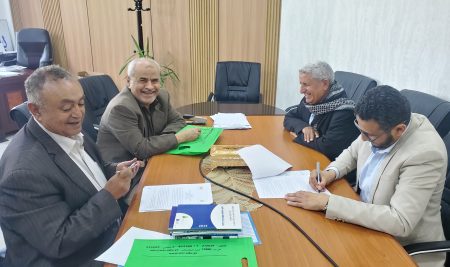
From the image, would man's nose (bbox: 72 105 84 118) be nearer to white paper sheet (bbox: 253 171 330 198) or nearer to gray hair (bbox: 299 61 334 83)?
white paper sheet (bbox: 253 171 330 198)

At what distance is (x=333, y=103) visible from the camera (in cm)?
199

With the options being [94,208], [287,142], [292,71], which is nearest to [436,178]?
[287,142]

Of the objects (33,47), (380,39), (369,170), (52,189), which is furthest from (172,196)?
(33,47)

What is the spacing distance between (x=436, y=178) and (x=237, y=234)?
74 cm

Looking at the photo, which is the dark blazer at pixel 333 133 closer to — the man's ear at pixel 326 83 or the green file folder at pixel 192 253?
the man's ear at pixel 326 83

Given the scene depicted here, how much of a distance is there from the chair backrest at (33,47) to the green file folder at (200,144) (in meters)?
3.73

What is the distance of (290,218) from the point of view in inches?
46.4

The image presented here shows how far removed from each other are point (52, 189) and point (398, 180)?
1255mm

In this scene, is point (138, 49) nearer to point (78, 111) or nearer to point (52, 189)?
point (78, 111)

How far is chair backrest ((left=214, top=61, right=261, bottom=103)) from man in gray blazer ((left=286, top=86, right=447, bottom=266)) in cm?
262

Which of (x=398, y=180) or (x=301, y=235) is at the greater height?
(x=398, y=180)

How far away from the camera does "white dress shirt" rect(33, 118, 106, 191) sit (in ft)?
4.08

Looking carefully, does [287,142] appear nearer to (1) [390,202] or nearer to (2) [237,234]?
(1) [390,202]

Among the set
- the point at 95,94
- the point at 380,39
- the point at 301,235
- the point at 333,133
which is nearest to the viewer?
the point at 301,235
